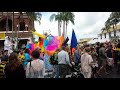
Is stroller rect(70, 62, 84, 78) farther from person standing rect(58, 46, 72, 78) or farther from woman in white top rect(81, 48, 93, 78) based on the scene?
woman in white top rect(81, 48, 93, 78)

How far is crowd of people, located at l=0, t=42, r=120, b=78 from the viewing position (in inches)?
272

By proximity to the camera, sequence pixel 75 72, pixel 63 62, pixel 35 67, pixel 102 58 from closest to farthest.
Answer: pixel 35 67 → pixel 63 62 → pixel 75 72 → pixel 102 58

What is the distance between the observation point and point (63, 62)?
33.5ft

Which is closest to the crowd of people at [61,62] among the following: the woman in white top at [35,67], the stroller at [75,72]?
the woman in white top at [35,67]

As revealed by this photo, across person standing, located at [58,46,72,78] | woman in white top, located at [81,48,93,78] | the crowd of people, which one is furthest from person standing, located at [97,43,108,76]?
woman in white top, located at [81,48,93,78]

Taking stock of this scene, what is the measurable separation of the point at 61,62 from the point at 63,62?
0.07m

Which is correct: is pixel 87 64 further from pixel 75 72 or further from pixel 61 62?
pixel 75 72

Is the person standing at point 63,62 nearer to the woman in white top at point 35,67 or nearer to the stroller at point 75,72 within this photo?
the stroller at point 75,72

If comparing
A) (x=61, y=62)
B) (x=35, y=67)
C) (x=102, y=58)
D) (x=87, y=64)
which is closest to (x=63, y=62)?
(x=61, y=62)
